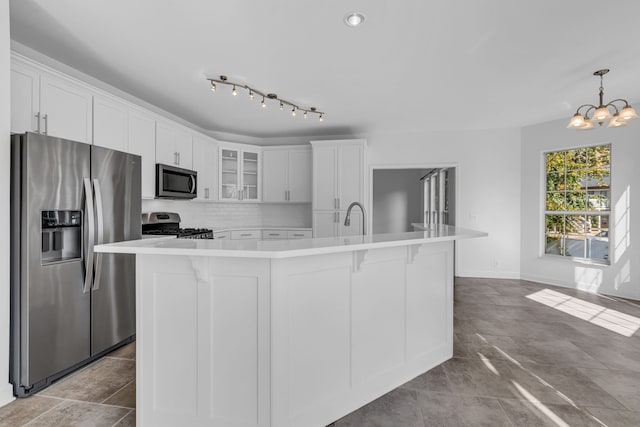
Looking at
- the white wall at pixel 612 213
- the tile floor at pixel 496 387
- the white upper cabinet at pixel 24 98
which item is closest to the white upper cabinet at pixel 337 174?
the tile floor at pixel 496 387

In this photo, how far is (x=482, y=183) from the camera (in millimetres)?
5426

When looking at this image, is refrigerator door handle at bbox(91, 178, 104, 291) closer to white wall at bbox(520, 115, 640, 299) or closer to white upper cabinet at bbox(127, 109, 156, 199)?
white upper cabinet at bbox(127, 109, 156, 199)

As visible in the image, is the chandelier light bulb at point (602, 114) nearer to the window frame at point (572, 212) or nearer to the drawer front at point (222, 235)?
the window frame at point (572, 212)

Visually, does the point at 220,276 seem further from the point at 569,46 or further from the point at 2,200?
the point at 569,46

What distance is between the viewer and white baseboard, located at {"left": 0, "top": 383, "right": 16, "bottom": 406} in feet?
6.29

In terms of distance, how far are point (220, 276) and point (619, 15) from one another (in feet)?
10.2

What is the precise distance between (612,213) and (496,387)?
3.80 metres

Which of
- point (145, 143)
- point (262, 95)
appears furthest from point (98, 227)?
point (262, 95)

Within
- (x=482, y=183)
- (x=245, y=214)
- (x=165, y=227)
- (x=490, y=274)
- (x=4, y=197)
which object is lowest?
(x=490, y=274)

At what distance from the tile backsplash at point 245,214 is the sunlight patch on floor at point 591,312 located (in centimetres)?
373

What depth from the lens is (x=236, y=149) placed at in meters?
5.43

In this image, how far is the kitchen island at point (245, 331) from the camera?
5.09 feet

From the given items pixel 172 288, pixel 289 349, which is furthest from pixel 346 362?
pixel 172 288

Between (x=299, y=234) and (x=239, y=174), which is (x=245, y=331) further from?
(x=239, y=174)
